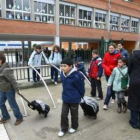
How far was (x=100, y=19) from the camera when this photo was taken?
73.9 feet

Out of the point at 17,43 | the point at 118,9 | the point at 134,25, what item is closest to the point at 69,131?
the point at 17,43

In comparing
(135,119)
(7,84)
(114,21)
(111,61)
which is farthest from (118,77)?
(114,21)

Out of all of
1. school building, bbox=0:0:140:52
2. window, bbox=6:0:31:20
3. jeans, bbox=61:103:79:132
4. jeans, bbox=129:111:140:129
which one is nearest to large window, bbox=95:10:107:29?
school building, bbox=0:0:140:52

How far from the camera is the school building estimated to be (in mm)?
15483

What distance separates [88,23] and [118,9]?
20.0 feet

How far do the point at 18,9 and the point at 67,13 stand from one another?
19.4 ft

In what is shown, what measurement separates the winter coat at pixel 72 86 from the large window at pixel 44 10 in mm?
15425

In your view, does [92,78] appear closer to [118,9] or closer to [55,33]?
[55,33]

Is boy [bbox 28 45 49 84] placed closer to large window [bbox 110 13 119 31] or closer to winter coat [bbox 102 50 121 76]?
winter coat [bbox 102 50 121 76]

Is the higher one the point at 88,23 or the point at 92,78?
the point at 88,23

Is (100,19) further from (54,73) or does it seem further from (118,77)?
(118,77)

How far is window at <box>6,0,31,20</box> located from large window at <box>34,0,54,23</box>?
3.11ft

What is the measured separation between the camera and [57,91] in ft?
19.3

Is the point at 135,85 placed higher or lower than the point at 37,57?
lower
